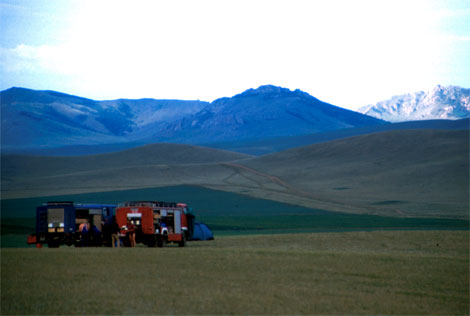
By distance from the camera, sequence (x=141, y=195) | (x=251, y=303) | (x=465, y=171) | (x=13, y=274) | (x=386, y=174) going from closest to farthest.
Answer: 1. (x=251, y=303)
2. (x=13, y=274)
3. (x=141, y=195)
4. (x=465, y=171)
5. (x=386, y=174)

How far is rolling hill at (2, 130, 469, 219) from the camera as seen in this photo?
80.5 metres

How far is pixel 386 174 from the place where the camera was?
333 ft

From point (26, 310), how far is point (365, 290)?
8.74 meters

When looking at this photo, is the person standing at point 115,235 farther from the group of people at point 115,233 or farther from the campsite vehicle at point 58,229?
the campsite vehicle at point 58,229

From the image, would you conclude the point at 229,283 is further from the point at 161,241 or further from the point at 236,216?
the point at 236,216

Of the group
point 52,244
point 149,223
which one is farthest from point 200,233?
point 52,244

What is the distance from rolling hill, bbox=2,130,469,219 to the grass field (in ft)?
148

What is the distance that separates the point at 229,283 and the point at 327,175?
92.3 metres

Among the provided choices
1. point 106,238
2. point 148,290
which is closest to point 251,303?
point 148,290

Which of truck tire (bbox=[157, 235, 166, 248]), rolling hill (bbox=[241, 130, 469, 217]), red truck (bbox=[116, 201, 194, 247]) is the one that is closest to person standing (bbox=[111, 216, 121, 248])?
red truck (bbox=[116, 201, 194, 247])

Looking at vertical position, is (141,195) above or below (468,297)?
above

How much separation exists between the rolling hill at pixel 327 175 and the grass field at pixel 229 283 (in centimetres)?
4503

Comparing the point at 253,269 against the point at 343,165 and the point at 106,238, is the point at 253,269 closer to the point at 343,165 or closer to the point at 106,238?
the point at 106,238

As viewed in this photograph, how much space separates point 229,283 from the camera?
679 inches
